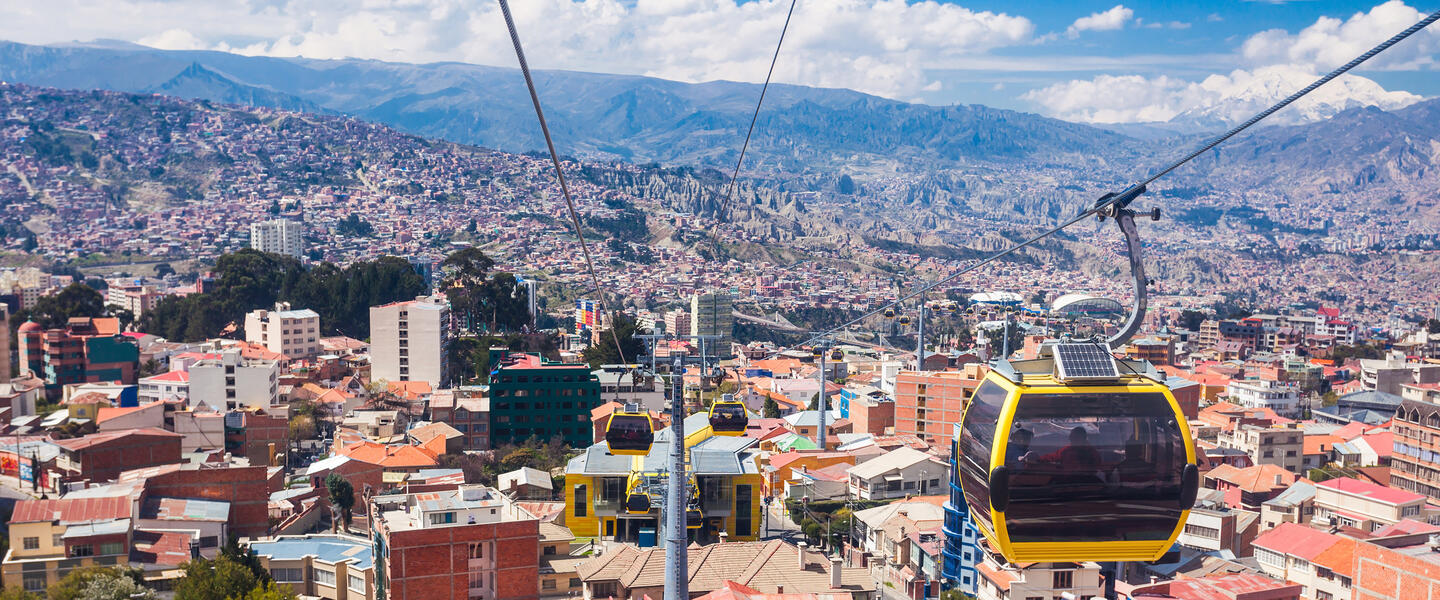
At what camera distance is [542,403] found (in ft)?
77.0

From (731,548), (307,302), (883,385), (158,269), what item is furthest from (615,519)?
(158,269)

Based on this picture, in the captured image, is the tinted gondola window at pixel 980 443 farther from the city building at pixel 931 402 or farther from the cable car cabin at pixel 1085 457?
the city building at pixel 931 402

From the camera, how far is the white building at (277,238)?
64062 mm

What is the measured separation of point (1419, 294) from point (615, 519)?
104m

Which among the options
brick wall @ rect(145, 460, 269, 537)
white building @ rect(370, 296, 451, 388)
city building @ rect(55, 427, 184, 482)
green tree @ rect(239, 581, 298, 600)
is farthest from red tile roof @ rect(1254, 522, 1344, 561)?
white building @ rect(370, 296, 451, 388)

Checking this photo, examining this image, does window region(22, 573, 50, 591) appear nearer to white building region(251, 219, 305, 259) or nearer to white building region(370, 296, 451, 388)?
white building region(370, 296, 451, 388)

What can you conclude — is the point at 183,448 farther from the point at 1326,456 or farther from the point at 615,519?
the point at 1326,456

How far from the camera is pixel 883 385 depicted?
28688 millimetres

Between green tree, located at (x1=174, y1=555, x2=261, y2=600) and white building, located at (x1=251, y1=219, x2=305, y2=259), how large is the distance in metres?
55.0

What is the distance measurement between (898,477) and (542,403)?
7.72 m

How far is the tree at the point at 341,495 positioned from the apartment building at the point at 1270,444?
16877 millimetres

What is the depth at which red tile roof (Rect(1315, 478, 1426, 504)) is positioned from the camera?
1728cm

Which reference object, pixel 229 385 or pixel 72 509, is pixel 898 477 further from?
pixel 229 385

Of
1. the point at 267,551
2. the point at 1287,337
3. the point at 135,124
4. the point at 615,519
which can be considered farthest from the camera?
the point at 135,124
